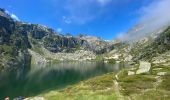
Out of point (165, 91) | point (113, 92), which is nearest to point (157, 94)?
point (165, 91)

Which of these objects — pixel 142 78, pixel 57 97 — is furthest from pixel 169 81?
pixel 57 97

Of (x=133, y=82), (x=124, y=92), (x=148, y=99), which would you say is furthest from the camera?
(x=133, y=82)

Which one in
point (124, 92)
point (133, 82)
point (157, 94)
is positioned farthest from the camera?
point (133, 82)

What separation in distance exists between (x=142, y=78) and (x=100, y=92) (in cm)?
2958

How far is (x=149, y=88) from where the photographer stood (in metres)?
76.8

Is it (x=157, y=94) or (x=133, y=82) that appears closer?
(x=157, y=94)

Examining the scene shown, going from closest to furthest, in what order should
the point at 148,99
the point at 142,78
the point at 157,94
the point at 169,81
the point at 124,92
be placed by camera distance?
1. the point at 148,99
2. the point at 157,94
3. the point at 124,92
4. the point at 169,81
5. the point at 142,78

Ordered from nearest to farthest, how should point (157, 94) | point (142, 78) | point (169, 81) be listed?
point (157, 94) → point (169, 81) → point (142, 78)

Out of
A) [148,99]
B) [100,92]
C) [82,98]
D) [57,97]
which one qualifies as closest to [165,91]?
[148,99]

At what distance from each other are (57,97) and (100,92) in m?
12.4

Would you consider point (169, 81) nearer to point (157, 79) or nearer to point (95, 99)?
point (157, 79)

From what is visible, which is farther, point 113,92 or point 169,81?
point 169,81

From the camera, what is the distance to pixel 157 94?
67000 mm

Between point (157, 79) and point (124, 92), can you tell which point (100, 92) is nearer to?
point (124, 92)
